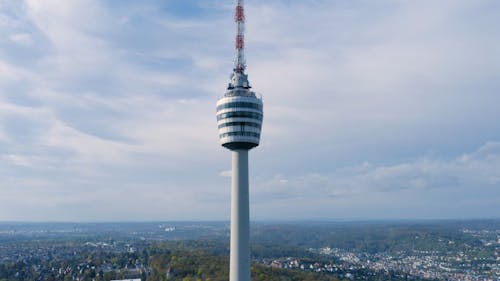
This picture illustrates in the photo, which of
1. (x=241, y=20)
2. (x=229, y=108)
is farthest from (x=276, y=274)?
(x=241, y=20)

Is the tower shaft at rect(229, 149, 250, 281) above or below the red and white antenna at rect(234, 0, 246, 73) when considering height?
below

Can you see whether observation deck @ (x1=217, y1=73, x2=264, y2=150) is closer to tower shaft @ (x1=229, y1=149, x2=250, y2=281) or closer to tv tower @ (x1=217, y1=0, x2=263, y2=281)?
tv tower @ (x1=217, y1=0, x2=263, y2=281)

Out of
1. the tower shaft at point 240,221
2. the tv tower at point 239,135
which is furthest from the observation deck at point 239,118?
the tower shaft at point 240,221

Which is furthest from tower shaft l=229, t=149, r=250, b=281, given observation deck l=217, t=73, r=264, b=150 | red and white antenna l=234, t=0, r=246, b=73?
red and white antenna l=234, t=0, r=246, b=73

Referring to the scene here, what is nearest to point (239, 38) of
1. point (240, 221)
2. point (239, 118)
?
point (239, 118)

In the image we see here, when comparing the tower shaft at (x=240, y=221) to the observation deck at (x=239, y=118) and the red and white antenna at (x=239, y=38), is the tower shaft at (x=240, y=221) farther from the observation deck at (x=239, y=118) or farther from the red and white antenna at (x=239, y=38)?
the red and white antenna at (x=239, y=38)

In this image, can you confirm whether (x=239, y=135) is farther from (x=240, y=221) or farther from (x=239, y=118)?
(x=240, y=221)

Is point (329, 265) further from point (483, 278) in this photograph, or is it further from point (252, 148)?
point (252, 148)
